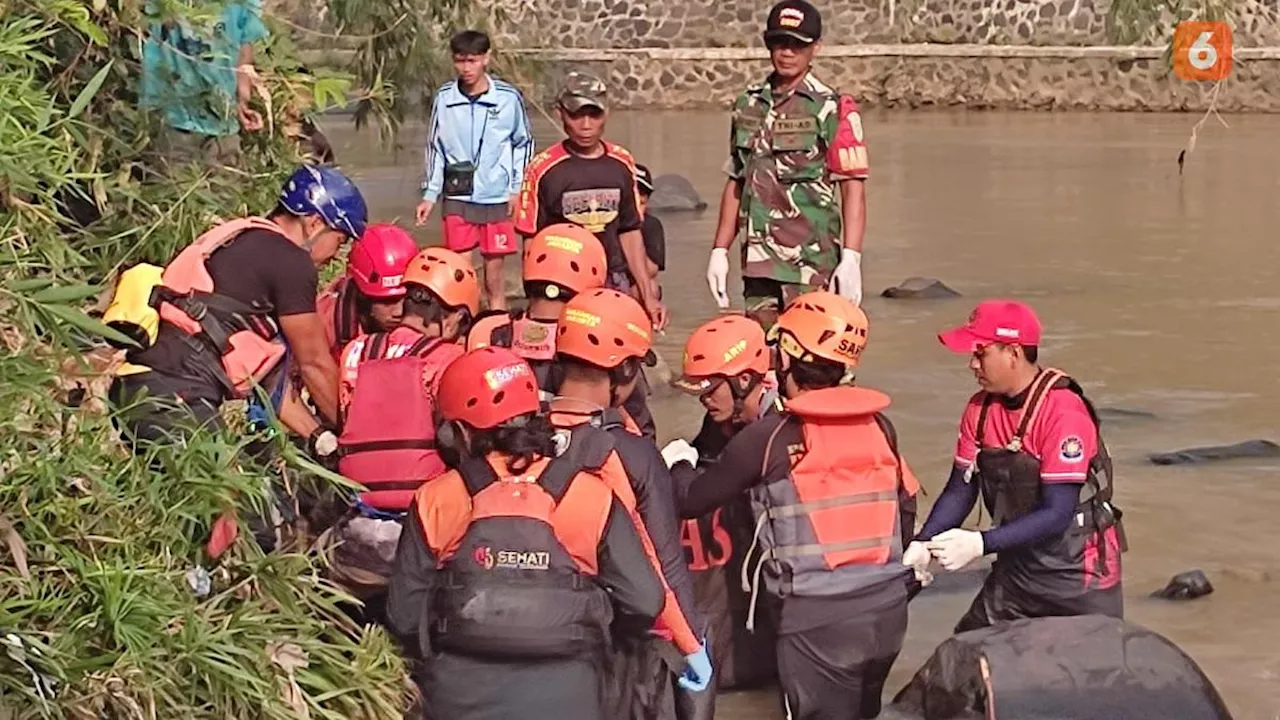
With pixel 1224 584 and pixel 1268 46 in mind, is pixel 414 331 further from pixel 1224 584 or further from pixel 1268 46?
pixel 1268 46

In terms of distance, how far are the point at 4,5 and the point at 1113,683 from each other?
354cm

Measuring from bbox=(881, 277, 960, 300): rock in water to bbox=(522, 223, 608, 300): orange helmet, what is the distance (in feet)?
21.5

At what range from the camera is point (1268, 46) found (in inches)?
1036

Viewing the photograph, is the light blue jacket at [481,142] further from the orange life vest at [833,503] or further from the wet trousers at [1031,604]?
the orange life vest at [833,503]

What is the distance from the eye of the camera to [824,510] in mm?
5711

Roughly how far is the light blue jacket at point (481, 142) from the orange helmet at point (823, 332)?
5.31 m

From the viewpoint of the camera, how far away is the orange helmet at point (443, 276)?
240 inches

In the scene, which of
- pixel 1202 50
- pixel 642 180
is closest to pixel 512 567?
pixel 642 180

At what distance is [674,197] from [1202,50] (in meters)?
10.1

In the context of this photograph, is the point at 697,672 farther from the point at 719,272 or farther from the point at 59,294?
the point at 719,272

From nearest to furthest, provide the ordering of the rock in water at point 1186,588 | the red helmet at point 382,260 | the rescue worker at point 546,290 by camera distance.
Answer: the red helmet at point 382,260 → the rescue worker at point 546,290 → the rock in water at point 1186,588

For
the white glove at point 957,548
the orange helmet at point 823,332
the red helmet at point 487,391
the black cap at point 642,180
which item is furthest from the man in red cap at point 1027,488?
the black cap at point 642,180

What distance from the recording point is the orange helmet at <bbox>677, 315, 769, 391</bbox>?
19.7ft

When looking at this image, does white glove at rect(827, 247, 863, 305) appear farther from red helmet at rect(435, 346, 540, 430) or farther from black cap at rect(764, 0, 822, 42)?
red helmet at rect(435, 346, 540, 430)
